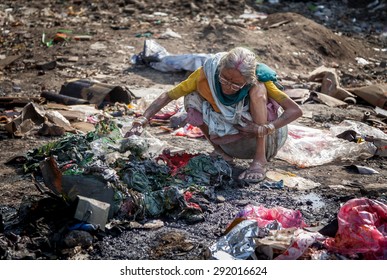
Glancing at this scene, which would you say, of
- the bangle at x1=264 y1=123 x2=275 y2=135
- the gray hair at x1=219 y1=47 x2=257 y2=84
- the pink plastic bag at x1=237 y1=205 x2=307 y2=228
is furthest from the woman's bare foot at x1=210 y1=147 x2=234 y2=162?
the pink plastic bag at x1=237 y1=205 x2=307 y2=228

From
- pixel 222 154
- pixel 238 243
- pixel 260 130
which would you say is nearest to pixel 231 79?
pixel 260 130

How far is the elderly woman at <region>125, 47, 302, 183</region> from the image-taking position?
5.24m

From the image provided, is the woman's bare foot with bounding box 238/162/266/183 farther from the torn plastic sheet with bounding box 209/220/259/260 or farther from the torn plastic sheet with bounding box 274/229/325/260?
the torn plastic sheet with bounding box 274/229/325/260

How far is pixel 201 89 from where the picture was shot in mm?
5406

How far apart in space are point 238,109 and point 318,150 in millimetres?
1212

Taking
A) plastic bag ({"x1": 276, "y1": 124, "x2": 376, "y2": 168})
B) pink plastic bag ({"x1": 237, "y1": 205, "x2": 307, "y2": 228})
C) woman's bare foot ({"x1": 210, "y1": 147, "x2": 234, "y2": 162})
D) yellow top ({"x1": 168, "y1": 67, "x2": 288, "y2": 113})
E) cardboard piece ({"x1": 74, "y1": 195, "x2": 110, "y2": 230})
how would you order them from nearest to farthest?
cardboard piece ({"x1": 74, "y1": 195, "x2": 110, "y2": 230})
pink plastic bag ({"x1": 237, "y1": 205, "x2": 307, "y2": 228})
yellow top ({"x1": 168, "y1": 67, "x2": 288, "y2": 113})
woman's bare foot ({"x1": 210, "y1": 147, "x2": 234, "y2": 162})
plastic bag ({"x1": 276, "y1": 124, "x2": 376, "y2": 168})

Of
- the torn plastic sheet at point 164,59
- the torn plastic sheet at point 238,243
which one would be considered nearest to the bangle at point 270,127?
the torn plastic sheet at point 238,243

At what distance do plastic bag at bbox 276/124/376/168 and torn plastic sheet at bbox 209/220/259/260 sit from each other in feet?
6.12

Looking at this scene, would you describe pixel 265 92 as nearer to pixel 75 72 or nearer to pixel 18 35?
pixel 75 72

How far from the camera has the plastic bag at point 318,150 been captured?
239 inches

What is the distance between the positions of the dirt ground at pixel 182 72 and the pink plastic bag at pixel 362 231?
493 mm

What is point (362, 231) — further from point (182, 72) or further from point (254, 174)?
point (182, 72)

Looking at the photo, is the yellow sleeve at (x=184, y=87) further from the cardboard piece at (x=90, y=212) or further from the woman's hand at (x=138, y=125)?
the cardboard piece at (x=90, y=212)
